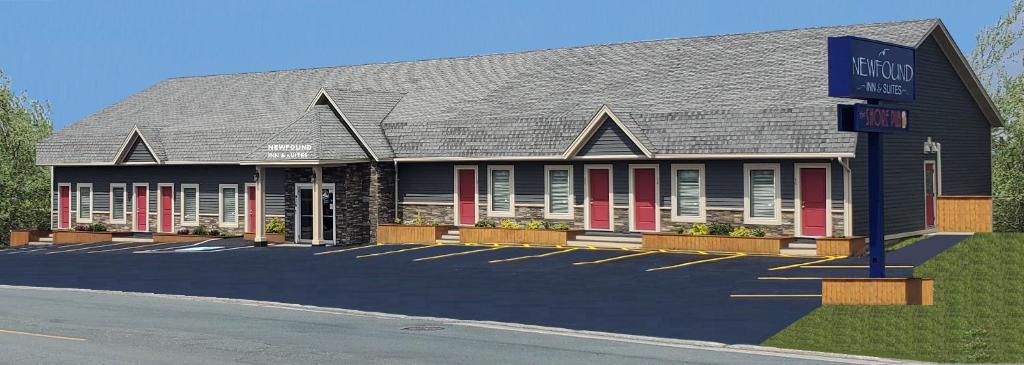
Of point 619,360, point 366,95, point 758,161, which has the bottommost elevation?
point 619,360

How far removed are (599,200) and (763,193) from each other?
637 cm

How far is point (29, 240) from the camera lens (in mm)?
60250

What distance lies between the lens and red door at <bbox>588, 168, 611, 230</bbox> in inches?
1693

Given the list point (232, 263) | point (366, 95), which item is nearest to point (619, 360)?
point (232, 263)

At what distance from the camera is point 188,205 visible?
5419 cm

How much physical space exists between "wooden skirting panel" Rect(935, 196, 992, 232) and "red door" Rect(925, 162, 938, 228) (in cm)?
90

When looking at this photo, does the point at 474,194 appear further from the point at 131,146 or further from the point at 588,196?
the point at 131,146

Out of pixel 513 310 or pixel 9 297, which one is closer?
pixel 513 310

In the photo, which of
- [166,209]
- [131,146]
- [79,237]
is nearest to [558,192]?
[166,209]

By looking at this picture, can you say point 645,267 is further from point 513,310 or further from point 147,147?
point 147,147

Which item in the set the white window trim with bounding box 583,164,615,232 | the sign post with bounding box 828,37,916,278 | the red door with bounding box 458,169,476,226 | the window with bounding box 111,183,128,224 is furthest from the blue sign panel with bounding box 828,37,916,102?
the window with bounding box 111,183,128,224

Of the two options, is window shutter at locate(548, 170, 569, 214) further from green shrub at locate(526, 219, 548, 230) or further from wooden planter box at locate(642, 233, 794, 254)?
wooden planter box at locate(642, 233, 794, 254)

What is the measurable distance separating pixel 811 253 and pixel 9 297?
22.7 m

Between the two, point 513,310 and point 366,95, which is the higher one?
point 366,95
